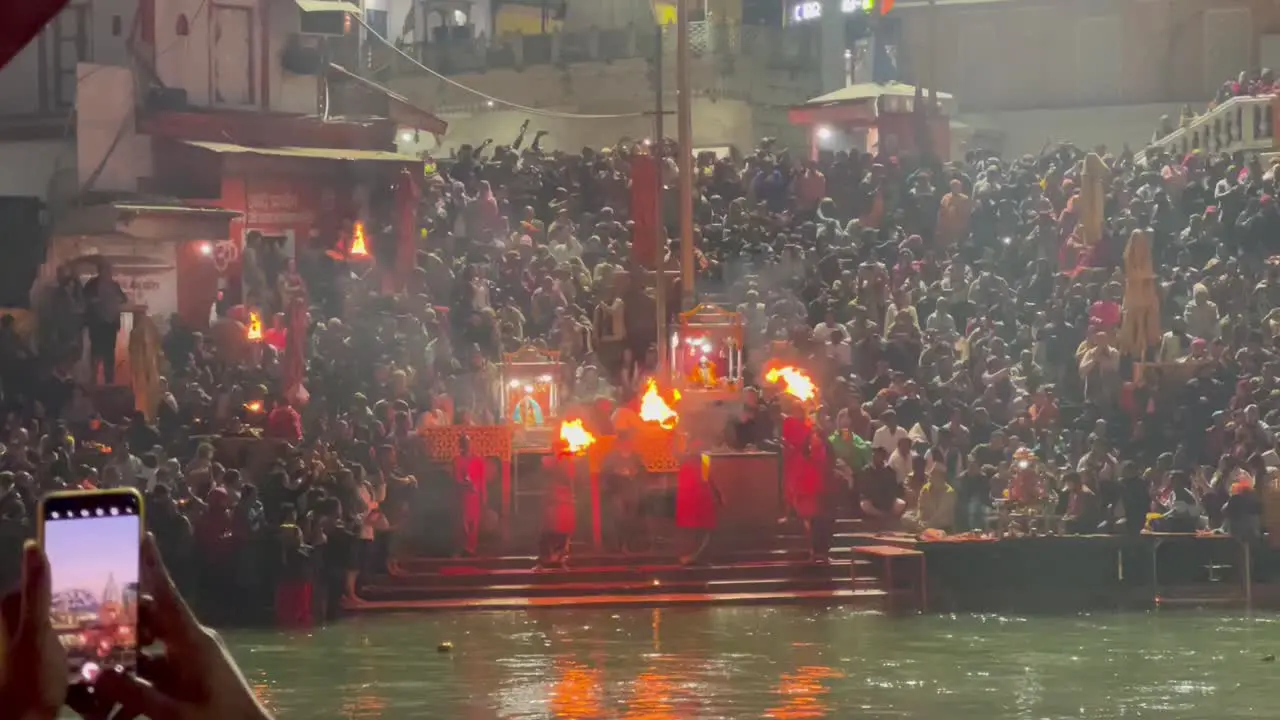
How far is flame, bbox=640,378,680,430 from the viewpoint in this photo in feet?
57.1

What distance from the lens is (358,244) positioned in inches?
821

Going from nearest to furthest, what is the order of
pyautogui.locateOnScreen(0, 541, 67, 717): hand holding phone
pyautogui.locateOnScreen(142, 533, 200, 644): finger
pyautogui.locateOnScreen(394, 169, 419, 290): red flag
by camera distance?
1. pyautogui.locateOnScreen(0, 541, 67, 717): hand holding phone
2. pyautogui.locateOnScreen(142, 533, 200, 644): finger
3. pyautogui.locateOnScreen(394, 169, 419, 290): red flag

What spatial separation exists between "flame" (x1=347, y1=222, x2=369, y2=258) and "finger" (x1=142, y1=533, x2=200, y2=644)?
19.2 m

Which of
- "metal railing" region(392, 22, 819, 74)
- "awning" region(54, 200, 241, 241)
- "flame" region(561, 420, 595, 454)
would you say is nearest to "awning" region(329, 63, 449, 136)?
"awning" region(54, 200, 241, 241)

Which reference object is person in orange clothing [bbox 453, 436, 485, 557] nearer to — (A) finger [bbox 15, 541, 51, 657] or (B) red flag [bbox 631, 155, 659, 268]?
(B) red flag [bbox 631, 155, 659, 268]

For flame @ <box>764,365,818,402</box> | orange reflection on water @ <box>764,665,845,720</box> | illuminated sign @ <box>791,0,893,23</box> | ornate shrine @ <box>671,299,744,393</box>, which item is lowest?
orange reflection on water @ <box>764,665,845,720</box>

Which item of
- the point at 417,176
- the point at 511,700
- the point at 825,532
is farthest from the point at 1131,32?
the point at 511,700

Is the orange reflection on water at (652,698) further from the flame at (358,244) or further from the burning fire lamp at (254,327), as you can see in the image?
the flame at (358,244)

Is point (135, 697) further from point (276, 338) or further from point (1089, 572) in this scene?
point (276, 338)

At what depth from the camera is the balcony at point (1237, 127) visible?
21.9m

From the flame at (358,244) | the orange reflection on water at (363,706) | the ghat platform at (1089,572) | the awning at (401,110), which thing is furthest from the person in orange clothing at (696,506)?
the awning at (401,110)

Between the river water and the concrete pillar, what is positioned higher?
the concrete pillar

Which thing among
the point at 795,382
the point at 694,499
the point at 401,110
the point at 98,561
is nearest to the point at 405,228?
the point at 401,110

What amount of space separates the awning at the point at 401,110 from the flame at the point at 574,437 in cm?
771
